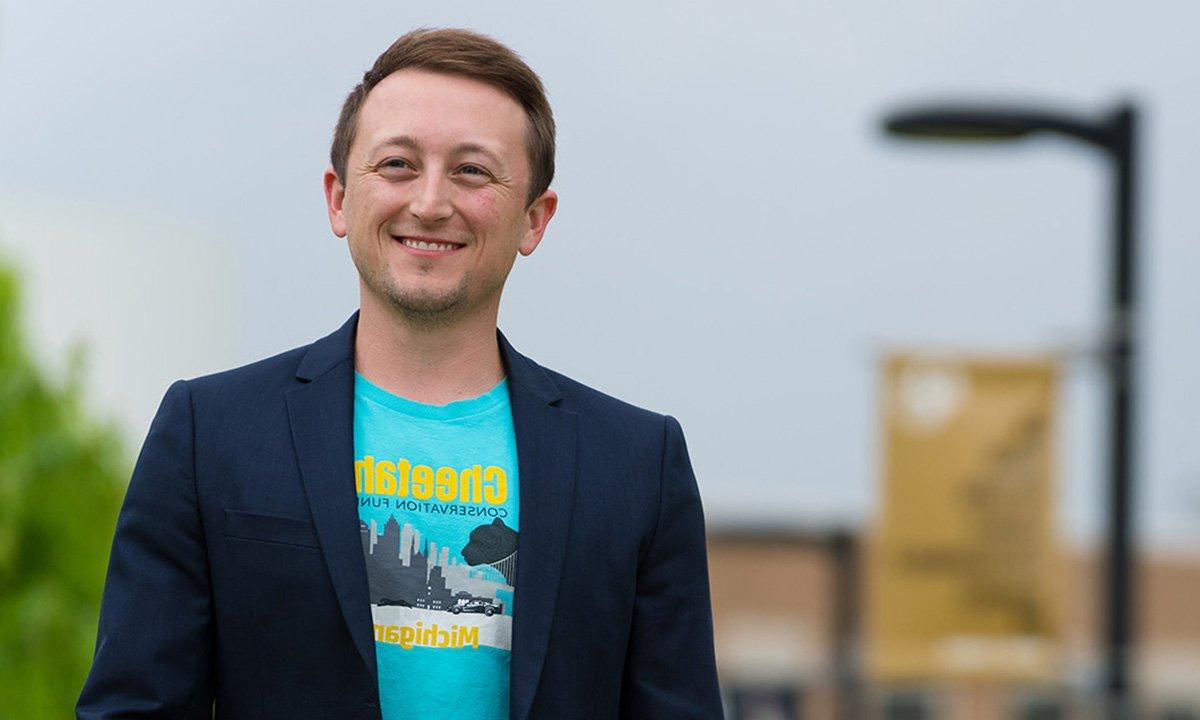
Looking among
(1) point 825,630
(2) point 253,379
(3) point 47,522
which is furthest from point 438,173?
(1) point 825,630

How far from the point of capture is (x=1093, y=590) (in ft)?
161

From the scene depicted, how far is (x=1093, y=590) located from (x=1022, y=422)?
125ft

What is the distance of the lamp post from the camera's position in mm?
11500

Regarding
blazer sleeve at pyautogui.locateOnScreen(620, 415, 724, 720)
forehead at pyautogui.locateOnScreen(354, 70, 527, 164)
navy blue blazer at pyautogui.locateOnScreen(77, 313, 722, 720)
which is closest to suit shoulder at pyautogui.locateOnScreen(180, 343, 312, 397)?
navy blue blazer at pyautogui.locateOnScreen(77, 313, 722, 720)

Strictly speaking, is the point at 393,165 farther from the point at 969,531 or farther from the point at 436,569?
the point at 969,531

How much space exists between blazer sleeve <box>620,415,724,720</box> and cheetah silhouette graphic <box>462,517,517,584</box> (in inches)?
8.3

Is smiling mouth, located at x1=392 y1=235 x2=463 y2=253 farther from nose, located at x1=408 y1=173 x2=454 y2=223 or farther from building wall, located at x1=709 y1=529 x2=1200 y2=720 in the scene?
building wall, located at x1=709 y1=529 x2=1200 y2=720

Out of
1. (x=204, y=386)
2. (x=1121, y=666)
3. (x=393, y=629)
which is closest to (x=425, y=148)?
(x=204, y=386)

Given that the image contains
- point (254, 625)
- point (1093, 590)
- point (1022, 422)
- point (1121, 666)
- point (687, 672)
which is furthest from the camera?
point (1093, 590)

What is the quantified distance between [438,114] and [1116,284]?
9.48m

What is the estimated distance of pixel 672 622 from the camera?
323 cm

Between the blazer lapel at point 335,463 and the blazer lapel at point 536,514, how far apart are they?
0.21 m

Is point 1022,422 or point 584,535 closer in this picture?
point 584,535

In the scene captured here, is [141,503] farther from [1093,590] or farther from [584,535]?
[1093,590]
